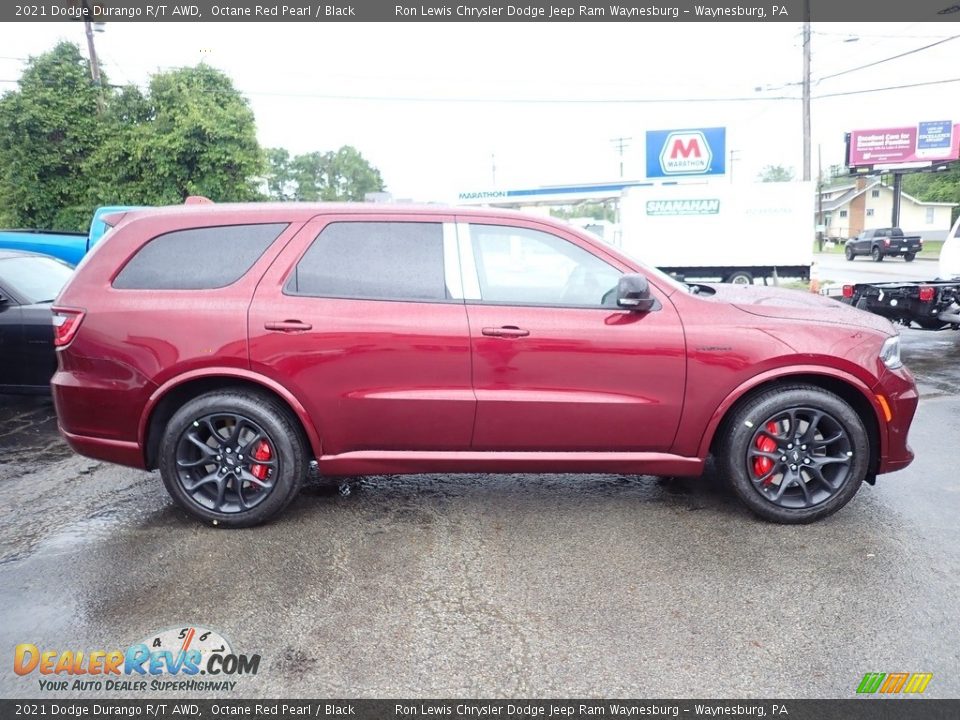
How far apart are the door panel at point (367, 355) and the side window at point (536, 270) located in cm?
25

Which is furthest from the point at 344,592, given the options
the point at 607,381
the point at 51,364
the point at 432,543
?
the point at 51,364

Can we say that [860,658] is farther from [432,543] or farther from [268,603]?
[268,603]

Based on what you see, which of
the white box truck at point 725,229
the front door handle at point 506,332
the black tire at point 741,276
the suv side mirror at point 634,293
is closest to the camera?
the suv side mirror at point 634,293

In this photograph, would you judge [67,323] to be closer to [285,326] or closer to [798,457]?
[285,326]

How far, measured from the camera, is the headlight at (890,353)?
3834 mm

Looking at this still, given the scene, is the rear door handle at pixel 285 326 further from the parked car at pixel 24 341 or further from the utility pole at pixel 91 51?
the utility pole at pixel 91 51

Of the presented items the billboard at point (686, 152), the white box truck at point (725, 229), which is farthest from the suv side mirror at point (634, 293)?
the billboard at point (686, 152)

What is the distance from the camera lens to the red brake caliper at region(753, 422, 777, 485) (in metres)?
3.90

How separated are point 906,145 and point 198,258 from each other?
50728 mm

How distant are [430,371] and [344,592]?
1.21 m

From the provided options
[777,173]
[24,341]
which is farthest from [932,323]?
[777,173]

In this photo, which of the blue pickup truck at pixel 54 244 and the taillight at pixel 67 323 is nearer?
the taillight at pixel 67 323

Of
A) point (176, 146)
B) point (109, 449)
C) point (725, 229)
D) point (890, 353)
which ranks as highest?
point (176, 146)

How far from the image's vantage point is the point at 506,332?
3.74m
